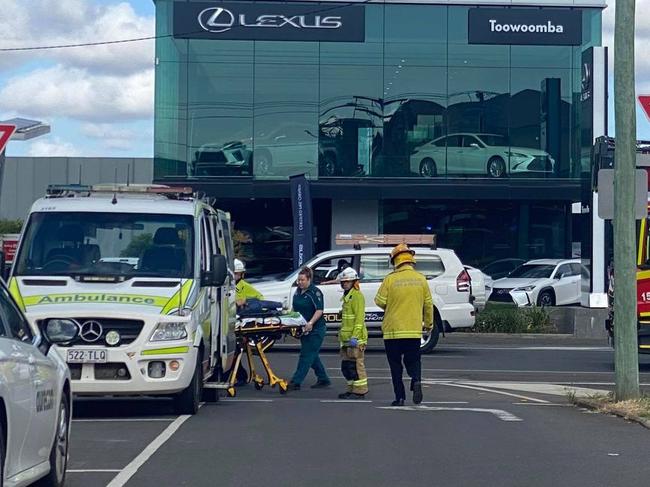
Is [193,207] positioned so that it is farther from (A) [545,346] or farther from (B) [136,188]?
(A) [545,346]

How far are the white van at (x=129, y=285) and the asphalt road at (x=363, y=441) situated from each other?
1.75 feet

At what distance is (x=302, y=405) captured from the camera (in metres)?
14.4

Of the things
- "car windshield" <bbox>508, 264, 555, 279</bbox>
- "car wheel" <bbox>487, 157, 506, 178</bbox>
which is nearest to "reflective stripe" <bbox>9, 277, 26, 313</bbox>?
"car windshield" <bbox>508, 264, 555, 279</bbox>

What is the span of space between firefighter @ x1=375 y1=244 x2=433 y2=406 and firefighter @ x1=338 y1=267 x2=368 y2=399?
1.36 m

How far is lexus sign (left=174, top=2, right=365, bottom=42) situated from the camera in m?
39.3

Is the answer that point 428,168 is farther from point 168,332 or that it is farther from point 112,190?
point 168,332

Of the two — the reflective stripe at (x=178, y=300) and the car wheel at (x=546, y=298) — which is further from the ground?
the reflective stripe at (x=178, y=300)

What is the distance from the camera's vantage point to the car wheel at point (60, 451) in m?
8.10

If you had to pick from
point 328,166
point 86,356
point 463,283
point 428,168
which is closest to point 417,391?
point 86,356

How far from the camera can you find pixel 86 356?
12.0 meters

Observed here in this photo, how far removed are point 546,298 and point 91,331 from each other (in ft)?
82.5

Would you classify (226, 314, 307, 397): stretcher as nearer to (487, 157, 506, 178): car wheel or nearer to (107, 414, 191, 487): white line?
(107, 414, 191, 487): white line

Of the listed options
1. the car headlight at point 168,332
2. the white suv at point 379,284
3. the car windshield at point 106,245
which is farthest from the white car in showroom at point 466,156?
the car headlight at point 168,332

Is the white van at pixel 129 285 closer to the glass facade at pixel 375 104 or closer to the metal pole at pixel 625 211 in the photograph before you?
the metal pole at pixel 625 211
